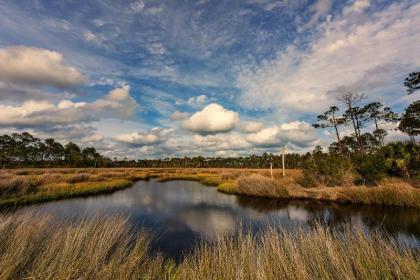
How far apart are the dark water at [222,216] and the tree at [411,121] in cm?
1736

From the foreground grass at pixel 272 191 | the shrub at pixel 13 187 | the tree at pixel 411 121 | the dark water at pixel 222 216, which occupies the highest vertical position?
the tree at pixel 411 121

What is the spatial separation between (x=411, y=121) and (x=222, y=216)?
29441 mm

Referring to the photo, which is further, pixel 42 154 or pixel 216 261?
pixel 42 154

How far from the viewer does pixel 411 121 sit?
95.9 ft

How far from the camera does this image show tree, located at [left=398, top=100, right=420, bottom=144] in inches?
1085

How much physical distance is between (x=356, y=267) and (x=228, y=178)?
34.8 metres

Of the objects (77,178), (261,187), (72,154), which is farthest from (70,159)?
(261,187)

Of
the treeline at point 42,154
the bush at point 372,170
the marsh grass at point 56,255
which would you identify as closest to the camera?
the marsh grass at point 56,255

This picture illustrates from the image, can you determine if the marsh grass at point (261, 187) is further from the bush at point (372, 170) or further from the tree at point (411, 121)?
the tree at point (411, 121)

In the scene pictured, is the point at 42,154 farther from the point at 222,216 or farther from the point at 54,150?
the point at 222,216

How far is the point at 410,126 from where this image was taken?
3036 centimetres

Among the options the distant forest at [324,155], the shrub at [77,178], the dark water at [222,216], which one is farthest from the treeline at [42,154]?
the dark water at [222,216]

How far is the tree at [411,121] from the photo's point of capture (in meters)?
27.5

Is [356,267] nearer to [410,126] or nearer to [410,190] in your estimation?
[410,190]
